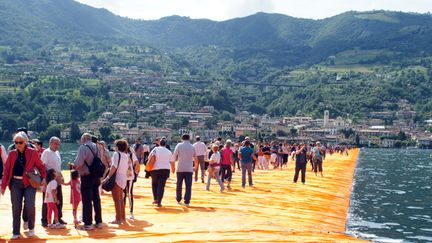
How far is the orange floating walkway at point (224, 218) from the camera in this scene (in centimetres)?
1277

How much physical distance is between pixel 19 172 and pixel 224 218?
5212mm

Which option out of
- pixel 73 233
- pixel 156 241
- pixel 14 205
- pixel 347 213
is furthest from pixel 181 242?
pixel 347 213

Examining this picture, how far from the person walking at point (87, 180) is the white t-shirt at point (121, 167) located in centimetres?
73

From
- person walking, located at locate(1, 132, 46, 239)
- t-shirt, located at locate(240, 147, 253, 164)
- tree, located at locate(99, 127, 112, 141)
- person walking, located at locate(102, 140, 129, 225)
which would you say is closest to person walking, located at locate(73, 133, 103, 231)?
person walking, located at locate(102, 140, 129, 225)

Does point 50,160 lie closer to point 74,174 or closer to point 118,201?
point 74,174

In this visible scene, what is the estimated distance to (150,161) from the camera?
1631cm

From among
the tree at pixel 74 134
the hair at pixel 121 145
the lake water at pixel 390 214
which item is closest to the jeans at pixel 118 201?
the hair at pixel 121 145

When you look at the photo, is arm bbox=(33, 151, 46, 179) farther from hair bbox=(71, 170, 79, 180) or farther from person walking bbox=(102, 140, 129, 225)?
person walking bbox=(102, 140, 129, 225)

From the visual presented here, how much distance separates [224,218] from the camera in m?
15.6

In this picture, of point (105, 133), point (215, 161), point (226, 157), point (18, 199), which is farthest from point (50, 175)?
point (105, 133)

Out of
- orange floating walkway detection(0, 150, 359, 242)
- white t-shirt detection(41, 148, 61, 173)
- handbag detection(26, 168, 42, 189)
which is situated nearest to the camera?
handbag detection(26, 168, 42, 189)

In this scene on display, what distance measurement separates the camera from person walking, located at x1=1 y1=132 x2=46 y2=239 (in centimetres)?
1170

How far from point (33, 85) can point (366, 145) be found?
86960mm

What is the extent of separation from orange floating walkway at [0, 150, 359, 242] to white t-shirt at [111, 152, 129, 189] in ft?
2.67
